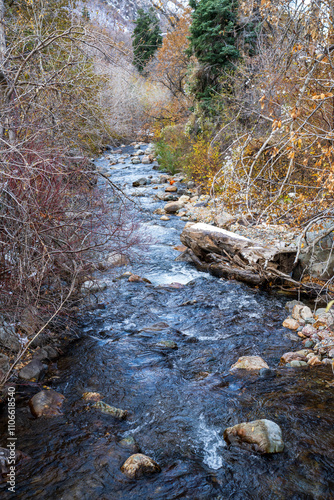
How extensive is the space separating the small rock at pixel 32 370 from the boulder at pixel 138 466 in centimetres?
160

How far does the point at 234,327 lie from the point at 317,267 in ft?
6.16

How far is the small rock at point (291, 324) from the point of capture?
5161mm

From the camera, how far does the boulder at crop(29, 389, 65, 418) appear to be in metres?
3.50

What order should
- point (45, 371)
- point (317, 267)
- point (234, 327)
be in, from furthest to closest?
point (317, 267) < point (234, 327) < point (45, 371)

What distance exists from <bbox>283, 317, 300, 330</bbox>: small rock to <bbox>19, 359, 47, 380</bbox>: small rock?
11.1ft

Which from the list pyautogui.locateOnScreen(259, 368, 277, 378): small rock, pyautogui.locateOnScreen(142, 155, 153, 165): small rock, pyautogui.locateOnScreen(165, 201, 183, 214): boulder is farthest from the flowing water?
pyautogui.locateOnScreen(142, 155, 153, 165): small rock

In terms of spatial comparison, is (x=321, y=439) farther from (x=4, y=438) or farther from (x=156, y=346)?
(x=4, y=438)

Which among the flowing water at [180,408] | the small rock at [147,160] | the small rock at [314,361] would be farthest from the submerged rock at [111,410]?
the small rock at [147,160]

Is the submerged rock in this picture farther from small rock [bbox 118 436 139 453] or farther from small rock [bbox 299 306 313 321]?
small rock [bbox 299 306 313 321]

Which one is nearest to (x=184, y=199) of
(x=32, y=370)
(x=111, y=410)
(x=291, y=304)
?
(x=291, y=304)

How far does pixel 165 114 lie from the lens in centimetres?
2080

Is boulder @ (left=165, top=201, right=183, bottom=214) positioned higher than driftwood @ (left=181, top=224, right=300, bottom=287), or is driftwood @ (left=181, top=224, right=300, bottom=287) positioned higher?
driftwood @ (left=181, top=224, right=300, bottom=287)

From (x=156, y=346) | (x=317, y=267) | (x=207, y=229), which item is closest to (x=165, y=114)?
(x=207, y=229)

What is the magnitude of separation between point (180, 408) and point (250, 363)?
111cm
